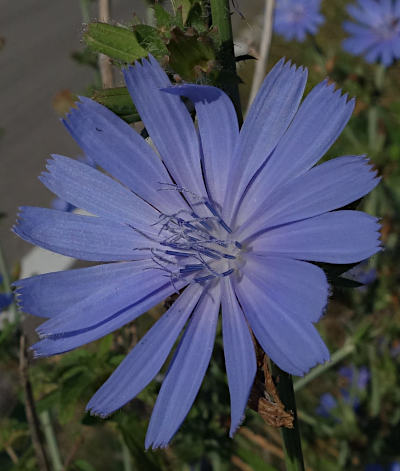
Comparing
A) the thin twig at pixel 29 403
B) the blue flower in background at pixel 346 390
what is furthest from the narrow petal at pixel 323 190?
the blue flower in background at pixel 346 390

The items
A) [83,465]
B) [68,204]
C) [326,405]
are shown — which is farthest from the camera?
[326,405]

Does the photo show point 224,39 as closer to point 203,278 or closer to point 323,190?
point 323,190

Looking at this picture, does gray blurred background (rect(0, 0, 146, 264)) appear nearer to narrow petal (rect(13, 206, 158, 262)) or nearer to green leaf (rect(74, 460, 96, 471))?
green leaf (rect(74, 460, 96, 471))

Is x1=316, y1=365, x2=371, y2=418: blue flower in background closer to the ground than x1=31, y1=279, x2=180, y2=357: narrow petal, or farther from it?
closer to the ground

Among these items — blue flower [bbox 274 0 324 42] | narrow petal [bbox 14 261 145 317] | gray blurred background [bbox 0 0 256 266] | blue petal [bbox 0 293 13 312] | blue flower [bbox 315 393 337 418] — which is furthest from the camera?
gray blurred background [bbox 0 0 256 266]

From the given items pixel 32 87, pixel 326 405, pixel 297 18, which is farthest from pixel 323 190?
pixel 32 87

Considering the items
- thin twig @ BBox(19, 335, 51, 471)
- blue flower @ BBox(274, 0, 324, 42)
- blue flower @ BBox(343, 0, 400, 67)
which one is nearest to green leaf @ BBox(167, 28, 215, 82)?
thin twig @ BBox(19, 335, 51, 471)

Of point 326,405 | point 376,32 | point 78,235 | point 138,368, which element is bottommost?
point 326,405
